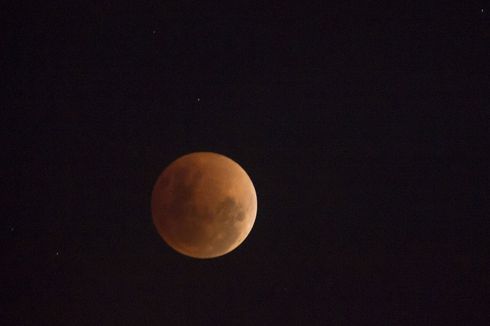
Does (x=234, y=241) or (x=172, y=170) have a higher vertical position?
(x=172, y=170)

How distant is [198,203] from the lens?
6.93 m

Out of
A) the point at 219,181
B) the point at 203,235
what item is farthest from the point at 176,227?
the point at 219,181

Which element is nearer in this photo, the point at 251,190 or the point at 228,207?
the point at 228,207

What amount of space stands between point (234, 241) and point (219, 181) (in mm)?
912

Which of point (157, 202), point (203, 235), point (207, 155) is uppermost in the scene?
point (207, 155)

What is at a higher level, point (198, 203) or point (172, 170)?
point (172, 170)

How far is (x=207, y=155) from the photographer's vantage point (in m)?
7.49

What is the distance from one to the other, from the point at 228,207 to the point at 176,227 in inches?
28.3

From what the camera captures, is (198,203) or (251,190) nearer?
(198,203)

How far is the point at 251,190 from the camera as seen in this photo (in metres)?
7.54

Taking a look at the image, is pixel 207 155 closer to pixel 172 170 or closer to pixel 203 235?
pixel 172 170

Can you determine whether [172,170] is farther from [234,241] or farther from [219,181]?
[234,241]

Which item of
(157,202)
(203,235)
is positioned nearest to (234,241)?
(203,235)

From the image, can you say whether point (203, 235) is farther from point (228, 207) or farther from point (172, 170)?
point (172, 170)
